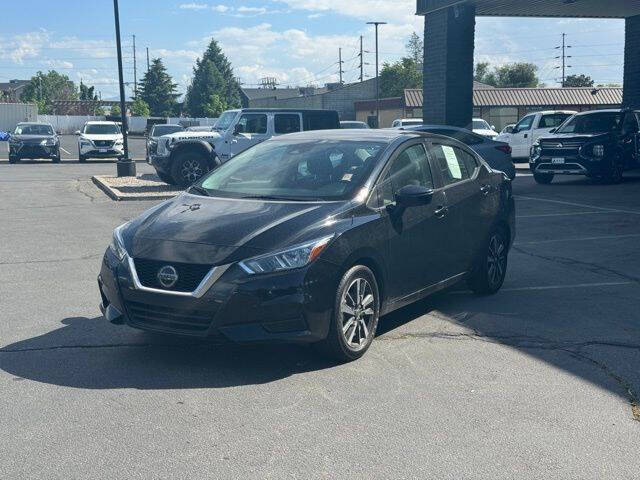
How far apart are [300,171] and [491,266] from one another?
7.85 feet

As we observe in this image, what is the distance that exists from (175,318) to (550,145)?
55.2 feet

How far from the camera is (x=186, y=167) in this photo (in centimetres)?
1906

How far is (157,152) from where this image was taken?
2144 cm

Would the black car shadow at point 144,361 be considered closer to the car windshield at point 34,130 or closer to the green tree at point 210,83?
the car windshield at point 34,130

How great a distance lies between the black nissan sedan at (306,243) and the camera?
5.34m

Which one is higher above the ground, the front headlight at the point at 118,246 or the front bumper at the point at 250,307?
the front headlight at the point at 118,246

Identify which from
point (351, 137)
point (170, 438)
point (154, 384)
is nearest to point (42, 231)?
point (351, 137)

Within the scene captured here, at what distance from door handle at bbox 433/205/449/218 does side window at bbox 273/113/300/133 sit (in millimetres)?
13190

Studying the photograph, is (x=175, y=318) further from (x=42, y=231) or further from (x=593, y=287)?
(x=42, y=231)

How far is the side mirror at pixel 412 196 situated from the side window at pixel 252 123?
546 inches

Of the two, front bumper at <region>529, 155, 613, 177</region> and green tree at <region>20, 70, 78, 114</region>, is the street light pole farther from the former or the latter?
green tree at <region>20, 70, 78, 114</region>

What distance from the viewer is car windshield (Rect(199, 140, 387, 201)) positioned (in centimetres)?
628

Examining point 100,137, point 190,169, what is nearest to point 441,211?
point 190,169

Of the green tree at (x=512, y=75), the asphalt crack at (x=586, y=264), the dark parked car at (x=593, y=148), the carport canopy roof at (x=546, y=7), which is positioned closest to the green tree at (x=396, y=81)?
the green tree at (x=512, y=75)
